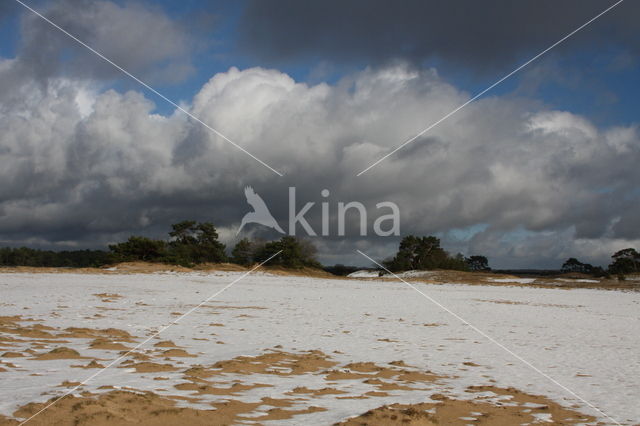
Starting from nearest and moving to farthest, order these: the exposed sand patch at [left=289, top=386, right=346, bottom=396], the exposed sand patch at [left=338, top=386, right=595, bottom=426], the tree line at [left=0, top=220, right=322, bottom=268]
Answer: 1. the exposed sand patch at [left=338, top=386, right=595, bottom=426]
2. the exposed sand patch at [left=289, top=386, right=346, bottom=396]
3. the tree line at [left=0, top=220, right=322, bottom=268]

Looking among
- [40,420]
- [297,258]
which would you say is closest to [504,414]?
[40,420]

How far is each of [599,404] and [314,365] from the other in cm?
430

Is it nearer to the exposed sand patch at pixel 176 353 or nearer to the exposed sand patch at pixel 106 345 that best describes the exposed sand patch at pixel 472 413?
the exposed sand patch at pixel 176 353

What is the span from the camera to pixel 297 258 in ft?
165

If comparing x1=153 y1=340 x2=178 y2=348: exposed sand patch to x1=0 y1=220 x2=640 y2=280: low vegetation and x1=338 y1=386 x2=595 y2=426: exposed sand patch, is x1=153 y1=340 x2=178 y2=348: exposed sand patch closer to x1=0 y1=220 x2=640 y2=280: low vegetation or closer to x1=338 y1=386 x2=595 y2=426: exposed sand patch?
x1=338 y1=386 x2=595 y2=426: exposed sand patch

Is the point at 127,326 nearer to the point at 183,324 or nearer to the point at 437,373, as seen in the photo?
the point at 183,324

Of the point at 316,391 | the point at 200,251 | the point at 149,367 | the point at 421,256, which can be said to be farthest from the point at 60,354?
the point at 421,256

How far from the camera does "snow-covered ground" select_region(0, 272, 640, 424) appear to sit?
697cm

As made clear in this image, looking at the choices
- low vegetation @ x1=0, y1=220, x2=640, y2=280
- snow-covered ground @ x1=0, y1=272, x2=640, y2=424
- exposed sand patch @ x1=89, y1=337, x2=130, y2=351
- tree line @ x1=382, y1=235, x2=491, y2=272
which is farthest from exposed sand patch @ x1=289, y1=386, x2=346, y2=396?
tree line @ x1=382, y1=235, x2=491, y2=272

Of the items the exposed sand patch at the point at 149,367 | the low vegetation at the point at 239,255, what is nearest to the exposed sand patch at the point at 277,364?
the exposed sand patch at the point at 149,367

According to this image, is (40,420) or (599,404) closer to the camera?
(40,420)

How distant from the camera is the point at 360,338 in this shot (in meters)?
12.0

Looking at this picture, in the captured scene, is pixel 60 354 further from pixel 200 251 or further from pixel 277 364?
pixel 200 251

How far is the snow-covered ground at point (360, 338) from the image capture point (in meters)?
6.97
